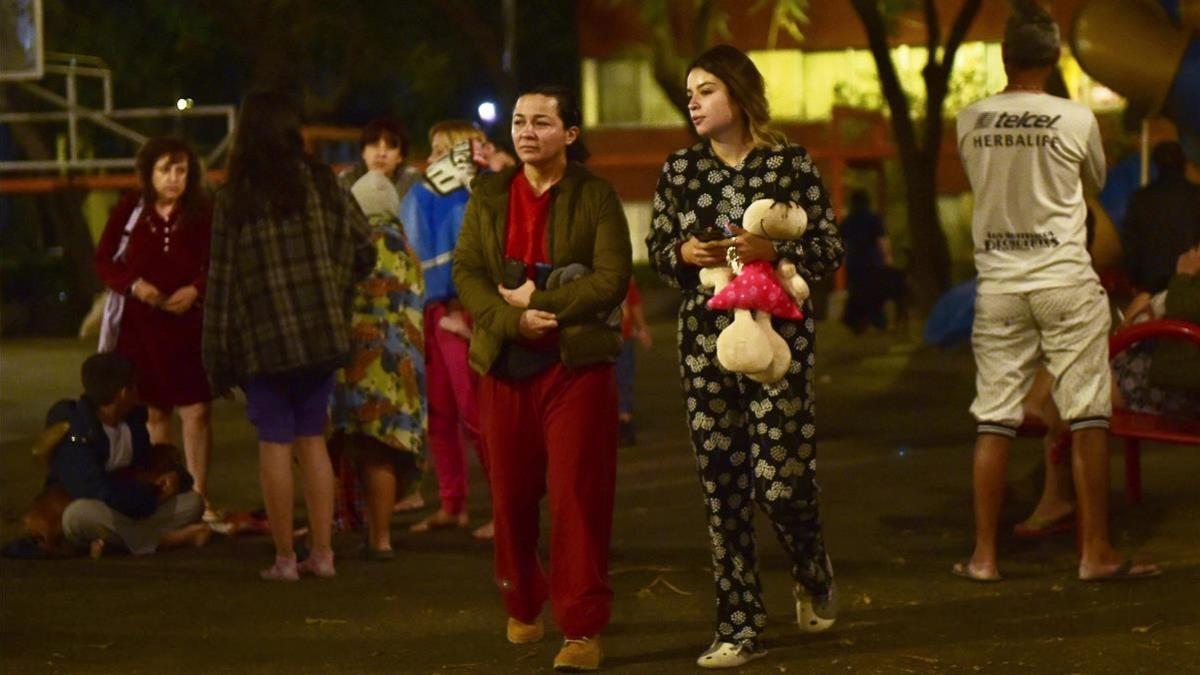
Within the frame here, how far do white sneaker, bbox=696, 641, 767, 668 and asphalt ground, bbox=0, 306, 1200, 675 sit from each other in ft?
0.25

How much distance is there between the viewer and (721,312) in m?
6.22

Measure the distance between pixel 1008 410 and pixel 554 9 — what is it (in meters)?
37.1

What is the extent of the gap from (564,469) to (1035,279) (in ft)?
6.66

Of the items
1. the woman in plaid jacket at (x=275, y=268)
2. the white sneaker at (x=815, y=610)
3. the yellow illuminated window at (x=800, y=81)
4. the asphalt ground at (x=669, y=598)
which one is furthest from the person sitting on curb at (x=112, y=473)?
the yellow illuminated window at (x=800, y=81)

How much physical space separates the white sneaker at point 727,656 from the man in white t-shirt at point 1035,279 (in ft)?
5.30

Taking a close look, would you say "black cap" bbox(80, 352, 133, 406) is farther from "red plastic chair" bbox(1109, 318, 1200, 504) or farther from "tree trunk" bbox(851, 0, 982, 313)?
"tree trunk" bbox(851, 0, 982, 313)

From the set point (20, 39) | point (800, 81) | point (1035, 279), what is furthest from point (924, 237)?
point (800, 81)

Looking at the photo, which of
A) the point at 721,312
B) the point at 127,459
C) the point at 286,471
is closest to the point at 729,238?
the point at 721,312

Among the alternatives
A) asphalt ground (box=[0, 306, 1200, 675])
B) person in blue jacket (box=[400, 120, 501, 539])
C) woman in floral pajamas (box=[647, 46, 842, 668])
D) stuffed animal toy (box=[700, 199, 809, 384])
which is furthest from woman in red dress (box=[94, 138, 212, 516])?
stuffed animal toy (box=[700, 199, 809, 384])

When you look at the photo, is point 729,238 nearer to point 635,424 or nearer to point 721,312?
point 721,312

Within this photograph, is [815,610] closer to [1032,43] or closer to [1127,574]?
[1127,574]

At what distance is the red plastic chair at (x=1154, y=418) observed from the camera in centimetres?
809

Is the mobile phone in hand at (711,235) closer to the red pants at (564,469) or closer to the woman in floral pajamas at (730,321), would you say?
the woman in floral pajamas at (730,321)

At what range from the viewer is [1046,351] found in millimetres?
7508
